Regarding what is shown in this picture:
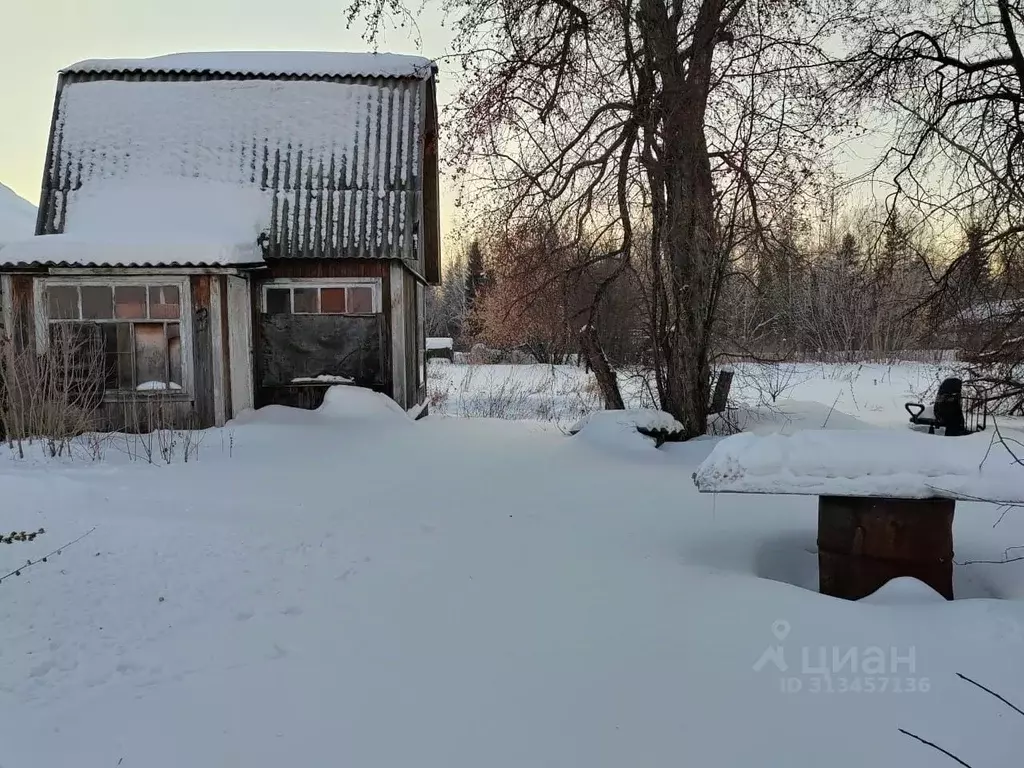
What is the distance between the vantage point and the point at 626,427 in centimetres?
908

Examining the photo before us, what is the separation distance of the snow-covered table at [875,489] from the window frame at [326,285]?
7655 mm

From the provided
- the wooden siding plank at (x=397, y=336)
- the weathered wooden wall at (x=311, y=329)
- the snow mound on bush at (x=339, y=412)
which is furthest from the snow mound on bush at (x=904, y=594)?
the weathered wooden wall at (x=311, y=329)

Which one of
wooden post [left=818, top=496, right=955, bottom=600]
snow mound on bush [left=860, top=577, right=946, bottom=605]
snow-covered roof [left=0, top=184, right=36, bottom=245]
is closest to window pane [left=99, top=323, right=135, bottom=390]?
snow-covered roof [left=0, top=184, right=36, bottom=245]

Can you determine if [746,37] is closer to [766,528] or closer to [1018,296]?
[1018,296]

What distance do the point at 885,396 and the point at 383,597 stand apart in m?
18.1

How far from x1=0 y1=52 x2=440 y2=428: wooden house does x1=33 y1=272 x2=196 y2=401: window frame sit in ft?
0.07

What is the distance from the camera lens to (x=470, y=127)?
10688 mm

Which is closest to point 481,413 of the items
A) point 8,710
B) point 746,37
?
point 746,37

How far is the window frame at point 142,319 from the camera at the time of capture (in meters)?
9.34

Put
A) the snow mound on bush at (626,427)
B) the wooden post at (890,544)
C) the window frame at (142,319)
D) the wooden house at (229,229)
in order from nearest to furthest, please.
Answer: the wooden post at (890,544) → the snow mound on bush at (626,427) → the window frame at (142,319) → the wooden house at (229,229)

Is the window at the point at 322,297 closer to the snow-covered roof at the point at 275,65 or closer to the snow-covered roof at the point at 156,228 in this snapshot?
the snow-covered roof at the point at 156,228

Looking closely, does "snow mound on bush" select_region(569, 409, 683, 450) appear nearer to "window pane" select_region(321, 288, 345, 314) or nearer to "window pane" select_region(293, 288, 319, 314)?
"window pane" select_region(321, 288, 345, 314)

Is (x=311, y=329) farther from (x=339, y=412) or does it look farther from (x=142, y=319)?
(x=142, y=319)

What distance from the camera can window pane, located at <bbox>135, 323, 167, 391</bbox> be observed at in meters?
9.58
